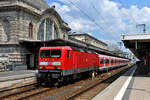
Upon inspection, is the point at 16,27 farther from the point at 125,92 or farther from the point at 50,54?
the point at 125,92

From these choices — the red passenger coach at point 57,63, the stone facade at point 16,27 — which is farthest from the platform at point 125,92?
the stone facade at point 16,27

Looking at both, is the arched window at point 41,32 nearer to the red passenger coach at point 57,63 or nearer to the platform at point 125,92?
the red passenger coach at point 57,63

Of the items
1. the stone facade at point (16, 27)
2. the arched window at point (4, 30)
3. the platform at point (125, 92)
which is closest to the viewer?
the platform at point (125, 92)

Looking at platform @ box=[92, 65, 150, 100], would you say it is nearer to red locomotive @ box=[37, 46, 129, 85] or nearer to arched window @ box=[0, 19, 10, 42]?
red locomotive @ box=[37, 46, 129, 85]

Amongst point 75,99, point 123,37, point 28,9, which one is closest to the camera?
point 75,99

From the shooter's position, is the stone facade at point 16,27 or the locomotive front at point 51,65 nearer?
the locomotive front at point 51,65

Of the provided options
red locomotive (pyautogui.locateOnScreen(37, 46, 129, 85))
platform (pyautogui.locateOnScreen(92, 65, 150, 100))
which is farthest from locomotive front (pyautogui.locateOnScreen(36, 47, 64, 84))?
platform (pyautogui.locateOnScreen(92, 65, 150, 100))

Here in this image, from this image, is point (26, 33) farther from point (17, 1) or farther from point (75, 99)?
point (75, 99)

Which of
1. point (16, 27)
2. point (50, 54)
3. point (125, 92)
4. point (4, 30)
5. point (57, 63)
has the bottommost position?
point (125, 92)

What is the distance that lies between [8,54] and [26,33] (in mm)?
4868

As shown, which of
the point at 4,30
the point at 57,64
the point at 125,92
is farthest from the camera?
the point at 4,30

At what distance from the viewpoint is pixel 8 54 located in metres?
30.1

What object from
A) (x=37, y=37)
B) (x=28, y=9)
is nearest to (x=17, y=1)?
(x=28, y=9)

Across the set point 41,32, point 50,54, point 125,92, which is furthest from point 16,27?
point 125,92
